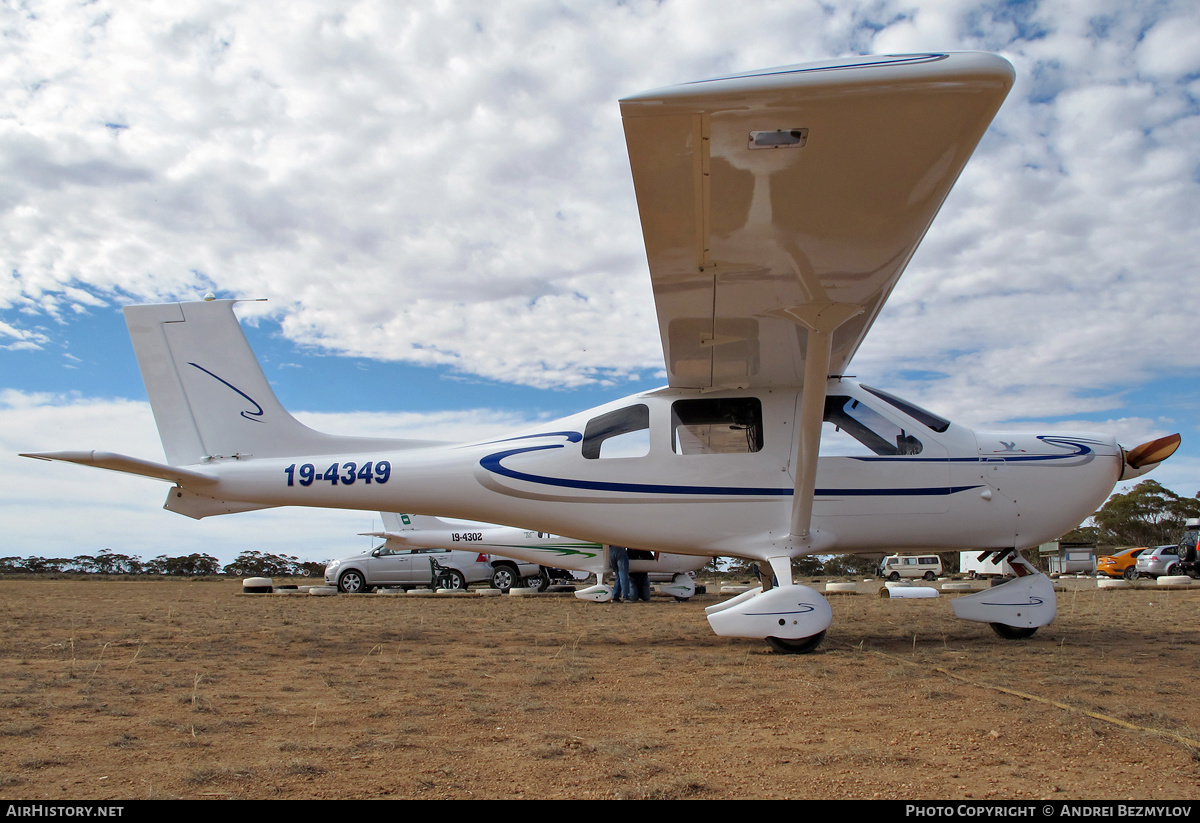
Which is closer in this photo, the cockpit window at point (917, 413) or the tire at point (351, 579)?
the cockpit window at point (917, 413)

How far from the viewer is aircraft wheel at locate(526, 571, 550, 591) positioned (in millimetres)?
20250

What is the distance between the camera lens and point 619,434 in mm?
6730

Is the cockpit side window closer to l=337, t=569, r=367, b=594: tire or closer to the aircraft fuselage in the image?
the aircraft fuselage

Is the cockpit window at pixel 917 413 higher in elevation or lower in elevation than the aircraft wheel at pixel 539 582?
higher

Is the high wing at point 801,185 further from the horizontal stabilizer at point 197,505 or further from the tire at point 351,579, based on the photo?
the tire at point 351,579

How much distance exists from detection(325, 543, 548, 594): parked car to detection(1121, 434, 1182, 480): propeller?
15834 mm

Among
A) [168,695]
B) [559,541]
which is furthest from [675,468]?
[559,541]

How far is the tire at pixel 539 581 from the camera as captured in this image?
2025cm

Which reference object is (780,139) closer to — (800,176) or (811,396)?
(800,176)

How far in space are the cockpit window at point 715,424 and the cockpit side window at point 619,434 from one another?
0.27 m

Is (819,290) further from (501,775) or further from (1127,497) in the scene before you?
(1127,497)

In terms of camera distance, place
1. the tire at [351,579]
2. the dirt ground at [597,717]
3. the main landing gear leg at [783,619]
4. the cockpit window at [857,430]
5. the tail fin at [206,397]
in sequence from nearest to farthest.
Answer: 1. the dirt ground at [597,717]
2. the main landing gear leg at [783,619]
3. the cockpit window at [857,430]
4. the tail fin at [206,397]
5. the tire at [351,579]

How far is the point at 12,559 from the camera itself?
51344mm

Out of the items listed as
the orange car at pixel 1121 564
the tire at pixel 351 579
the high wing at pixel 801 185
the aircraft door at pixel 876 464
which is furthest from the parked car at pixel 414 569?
the orange car at pixel 1121 564
